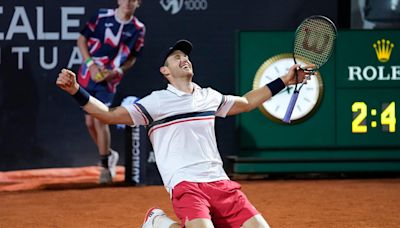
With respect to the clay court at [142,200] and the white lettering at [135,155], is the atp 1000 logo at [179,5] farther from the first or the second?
the clay court at [142,200]

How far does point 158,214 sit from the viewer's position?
518 centimetres

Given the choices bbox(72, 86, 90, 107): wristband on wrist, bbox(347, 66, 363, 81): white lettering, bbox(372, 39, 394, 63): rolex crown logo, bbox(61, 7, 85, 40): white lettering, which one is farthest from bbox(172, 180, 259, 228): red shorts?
bbox(61, 7, 85, 40): white lettering

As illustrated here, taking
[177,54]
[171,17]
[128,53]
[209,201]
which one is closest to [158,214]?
[209,201]

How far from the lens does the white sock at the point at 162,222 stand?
504 centimetres

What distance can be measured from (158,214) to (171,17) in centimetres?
523

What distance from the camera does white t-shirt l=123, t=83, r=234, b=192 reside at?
4.94 meters

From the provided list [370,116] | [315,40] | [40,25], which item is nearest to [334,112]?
[370,116]

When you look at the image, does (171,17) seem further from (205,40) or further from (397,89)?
(397,89)

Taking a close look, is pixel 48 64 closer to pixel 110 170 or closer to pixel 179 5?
pixel 110 170

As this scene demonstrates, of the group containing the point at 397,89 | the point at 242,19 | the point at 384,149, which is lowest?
the point at 384,149

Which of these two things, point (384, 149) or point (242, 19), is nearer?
point (384, 149)

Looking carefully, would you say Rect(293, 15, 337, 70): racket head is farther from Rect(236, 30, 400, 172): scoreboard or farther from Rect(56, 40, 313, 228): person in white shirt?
Rect(236, 30, 400, 172): scoreboard

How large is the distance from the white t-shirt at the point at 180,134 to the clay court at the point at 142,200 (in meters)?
1.49

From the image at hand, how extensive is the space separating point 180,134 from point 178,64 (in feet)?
1.45
